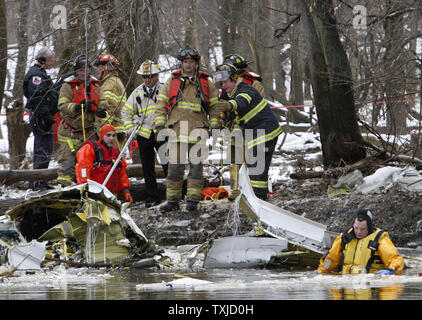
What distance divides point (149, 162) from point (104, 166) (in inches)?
36.6

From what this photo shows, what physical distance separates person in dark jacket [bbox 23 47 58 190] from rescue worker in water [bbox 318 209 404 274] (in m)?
5.16

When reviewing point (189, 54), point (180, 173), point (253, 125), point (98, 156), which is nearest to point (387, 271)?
point (253, 125)

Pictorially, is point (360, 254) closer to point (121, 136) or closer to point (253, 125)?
point (253, 125)

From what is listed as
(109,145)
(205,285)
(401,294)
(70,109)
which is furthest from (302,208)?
(401,294)

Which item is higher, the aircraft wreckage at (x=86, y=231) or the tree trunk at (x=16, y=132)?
the tree trunk at (x=16, y=132)

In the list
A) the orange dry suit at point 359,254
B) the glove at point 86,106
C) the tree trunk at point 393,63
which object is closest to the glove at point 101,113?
the glove at point 86,106

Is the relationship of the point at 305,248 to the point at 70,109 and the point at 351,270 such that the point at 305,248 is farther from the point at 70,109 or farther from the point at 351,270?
the point at 70,109

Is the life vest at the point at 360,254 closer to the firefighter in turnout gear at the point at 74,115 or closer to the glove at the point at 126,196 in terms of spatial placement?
the glove at the point at 126,196

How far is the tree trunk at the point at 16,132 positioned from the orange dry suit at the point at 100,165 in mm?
4247

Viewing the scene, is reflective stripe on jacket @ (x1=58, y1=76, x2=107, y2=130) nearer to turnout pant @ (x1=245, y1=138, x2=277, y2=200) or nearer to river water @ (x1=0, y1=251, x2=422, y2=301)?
turnout pant @ (x1=245, y1=138, x2=277, y2=200)

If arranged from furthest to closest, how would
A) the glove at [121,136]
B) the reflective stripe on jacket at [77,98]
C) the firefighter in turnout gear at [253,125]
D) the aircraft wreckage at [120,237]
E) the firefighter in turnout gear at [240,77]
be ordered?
the glove at [121,136] < the reflective stripe on jacket at [77,98] < the firefighter in turnout gear at [253,125] < the firefighter in turnout gear at [240,77] < the aircraft wreckage at [120,237]

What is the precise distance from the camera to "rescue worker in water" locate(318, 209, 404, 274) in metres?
8.11

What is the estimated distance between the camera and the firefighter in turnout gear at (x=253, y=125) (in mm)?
10836

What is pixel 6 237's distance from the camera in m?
8.95
